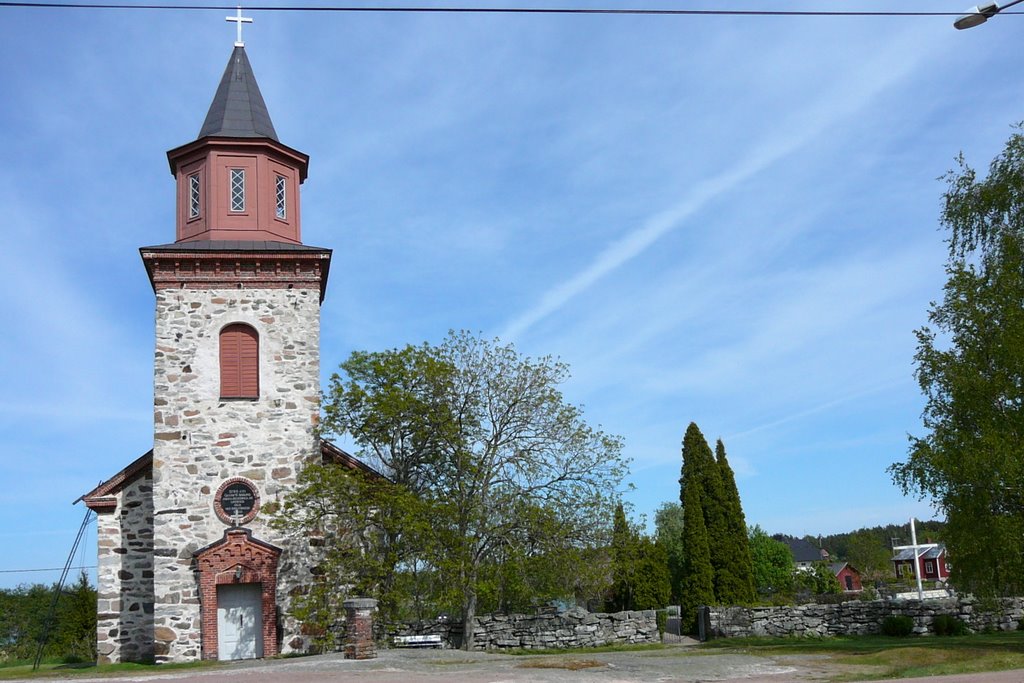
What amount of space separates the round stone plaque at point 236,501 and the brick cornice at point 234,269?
190 inches

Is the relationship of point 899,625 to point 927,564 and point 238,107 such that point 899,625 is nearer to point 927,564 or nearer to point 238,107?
point 238,107

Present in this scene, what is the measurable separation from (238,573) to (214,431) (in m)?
3.35

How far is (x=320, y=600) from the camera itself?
2170 centimetres

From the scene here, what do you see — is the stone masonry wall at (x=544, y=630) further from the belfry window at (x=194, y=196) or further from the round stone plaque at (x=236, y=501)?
the belfry window at (x=194, y=196)

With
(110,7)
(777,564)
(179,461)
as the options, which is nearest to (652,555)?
(179,461)

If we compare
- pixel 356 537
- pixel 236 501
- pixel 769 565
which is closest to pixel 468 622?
pixel 356 537

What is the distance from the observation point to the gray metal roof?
22656mm

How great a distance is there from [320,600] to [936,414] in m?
13.9

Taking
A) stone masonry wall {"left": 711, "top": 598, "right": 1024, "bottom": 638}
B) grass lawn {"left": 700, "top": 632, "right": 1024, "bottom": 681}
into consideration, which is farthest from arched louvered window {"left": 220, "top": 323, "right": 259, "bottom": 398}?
stone masonry wall {"left": 711, "top": 598, "right": 1024, "bottom": 638}

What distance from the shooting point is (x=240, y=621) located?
21.7 metres

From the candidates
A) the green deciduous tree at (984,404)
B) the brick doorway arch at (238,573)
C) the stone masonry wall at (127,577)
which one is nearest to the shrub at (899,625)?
the green deciduous tree at (984,404)

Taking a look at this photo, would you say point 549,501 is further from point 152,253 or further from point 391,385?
point 152,253

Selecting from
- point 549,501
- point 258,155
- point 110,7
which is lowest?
point 549,501

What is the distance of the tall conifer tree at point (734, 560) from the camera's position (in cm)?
3419
